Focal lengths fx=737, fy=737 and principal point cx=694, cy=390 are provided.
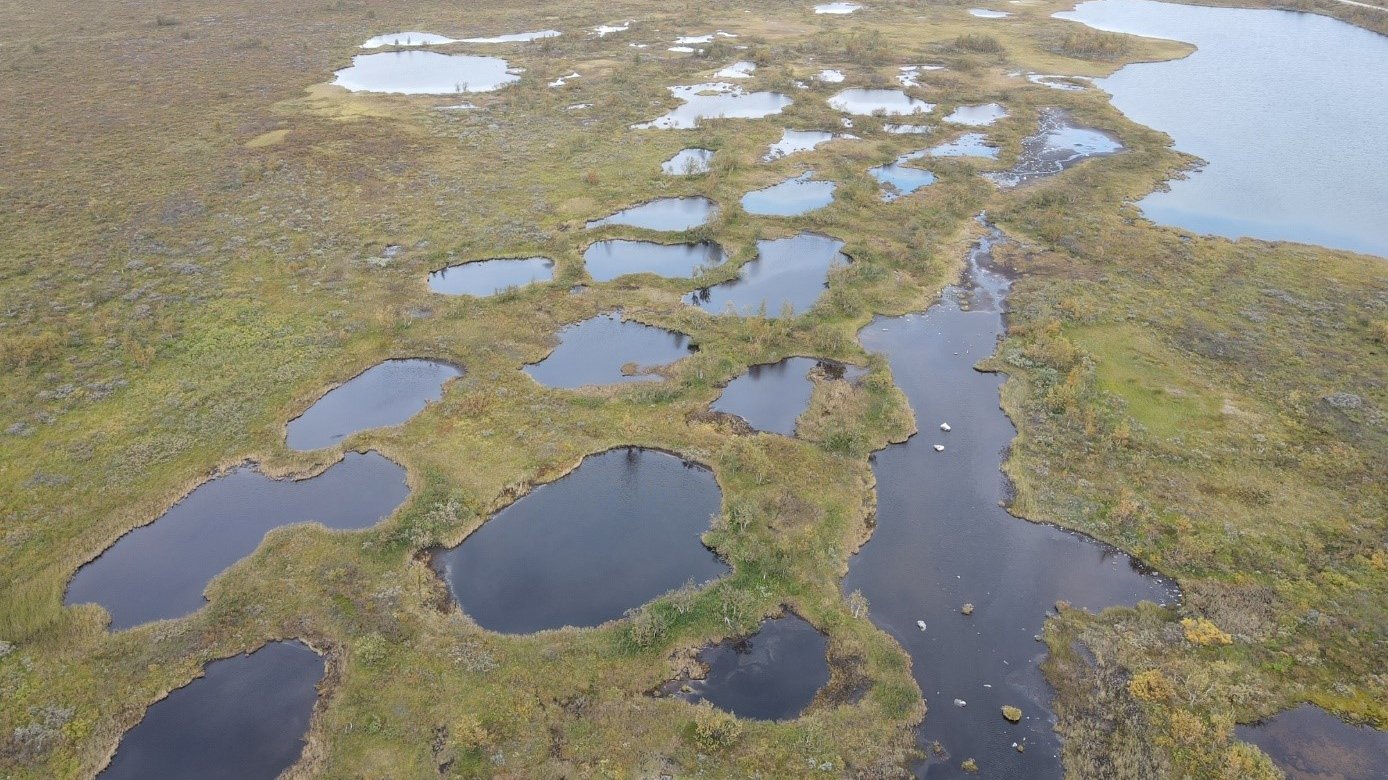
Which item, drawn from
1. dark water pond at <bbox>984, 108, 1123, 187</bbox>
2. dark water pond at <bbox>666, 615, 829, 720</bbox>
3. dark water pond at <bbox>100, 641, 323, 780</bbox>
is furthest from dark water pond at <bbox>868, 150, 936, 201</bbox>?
dark water pond at <bbox>100, 641, 323, 780</bbox>

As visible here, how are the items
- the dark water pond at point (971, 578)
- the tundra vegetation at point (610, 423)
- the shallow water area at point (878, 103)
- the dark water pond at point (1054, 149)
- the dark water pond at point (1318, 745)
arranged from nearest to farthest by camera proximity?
the dark water pond at point (1318, 745), the dark water pond at point (971, 578), the tundra vegetation at point (610, 423), the dark water pond at point (1054, 149), the shallow water area at point (878, 103)

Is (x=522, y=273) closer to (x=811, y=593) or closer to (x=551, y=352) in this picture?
(x=551, y=352)

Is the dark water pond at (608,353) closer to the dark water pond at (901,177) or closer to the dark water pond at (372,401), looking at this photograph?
the dark water pond at (372,401)

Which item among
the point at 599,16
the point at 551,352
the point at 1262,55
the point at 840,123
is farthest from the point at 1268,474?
the point at 599,16

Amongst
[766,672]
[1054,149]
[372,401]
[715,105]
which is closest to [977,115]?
[1054,149]

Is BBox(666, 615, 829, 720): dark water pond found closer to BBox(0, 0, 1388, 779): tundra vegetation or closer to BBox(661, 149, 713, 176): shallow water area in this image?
BBox(0, 0, 1388, 779): tundra vegetation

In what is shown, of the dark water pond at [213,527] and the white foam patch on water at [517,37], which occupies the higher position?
the white foam patch on water at [517,37]

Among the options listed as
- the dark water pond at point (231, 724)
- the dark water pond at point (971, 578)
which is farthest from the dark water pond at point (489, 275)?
the dark water pond at point (231, 724)
